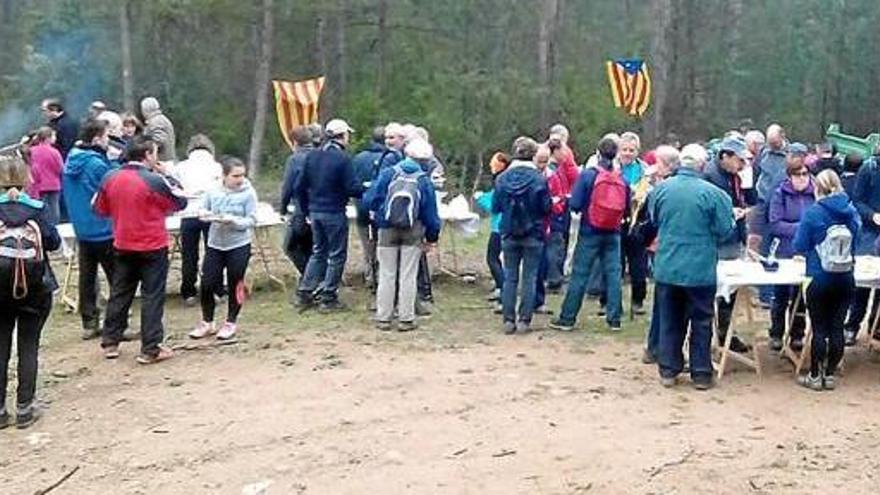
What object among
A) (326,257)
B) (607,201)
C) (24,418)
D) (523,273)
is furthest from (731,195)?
(24,418)

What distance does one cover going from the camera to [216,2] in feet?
78.6

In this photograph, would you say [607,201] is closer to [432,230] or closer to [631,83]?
[432,230]

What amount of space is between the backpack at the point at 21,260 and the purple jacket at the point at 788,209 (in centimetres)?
543

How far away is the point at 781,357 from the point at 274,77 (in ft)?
68.9

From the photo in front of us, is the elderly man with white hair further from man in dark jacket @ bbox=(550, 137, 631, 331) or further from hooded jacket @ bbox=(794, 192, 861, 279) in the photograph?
hooded jacket @ bbox=(794, 192, 861, 279)

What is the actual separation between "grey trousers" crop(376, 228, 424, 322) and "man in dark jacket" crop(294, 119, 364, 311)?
575 millimetres

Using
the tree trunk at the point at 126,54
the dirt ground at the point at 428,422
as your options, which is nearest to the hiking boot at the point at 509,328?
the dirt ground at the point at 428,422

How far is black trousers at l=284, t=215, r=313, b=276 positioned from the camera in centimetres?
939

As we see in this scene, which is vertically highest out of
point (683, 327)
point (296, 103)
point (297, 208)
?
point (296, 103)

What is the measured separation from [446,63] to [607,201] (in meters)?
20.5

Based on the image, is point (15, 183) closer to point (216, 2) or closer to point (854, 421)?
point (854, 421)

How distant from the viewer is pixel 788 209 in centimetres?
856

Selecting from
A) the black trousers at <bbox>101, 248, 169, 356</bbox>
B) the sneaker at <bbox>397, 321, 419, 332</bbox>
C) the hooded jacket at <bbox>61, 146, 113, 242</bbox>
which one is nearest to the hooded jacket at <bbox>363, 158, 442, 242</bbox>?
the sneaker at <bbox>397, 321, 419, 332</bbox>

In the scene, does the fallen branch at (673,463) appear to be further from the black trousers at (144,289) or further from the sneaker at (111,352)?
the sneaker at (111,352)
